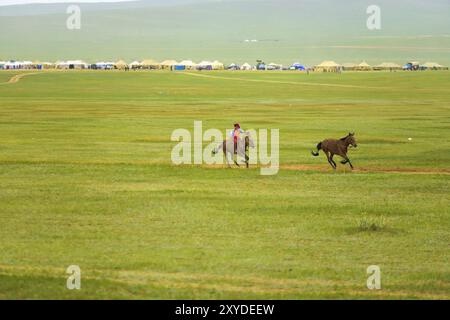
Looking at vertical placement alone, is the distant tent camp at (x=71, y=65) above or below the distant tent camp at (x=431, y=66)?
above

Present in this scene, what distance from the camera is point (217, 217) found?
2212cm

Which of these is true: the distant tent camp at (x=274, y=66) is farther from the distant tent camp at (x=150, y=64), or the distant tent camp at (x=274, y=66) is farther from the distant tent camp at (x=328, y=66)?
the distant tent camp at (x=150, y=64)

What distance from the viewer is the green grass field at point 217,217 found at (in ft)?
51.6

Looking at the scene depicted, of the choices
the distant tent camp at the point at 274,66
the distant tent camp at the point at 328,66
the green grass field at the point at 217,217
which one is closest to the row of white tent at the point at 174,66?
the distant tent camp at the point at 328,66

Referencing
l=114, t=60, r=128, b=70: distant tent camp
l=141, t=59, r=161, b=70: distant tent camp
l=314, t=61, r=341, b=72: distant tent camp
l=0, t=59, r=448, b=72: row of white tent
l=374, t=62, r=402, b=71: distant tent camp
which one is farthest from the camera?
l=141, t=59, r=161, b=70: distant tent camp

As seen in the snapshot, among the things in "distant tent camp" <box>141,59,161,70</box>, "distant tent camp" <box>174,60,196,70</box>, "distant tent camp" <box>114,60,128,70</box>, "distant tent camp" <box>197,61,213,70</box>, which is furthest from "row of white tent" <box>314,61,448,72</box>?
"distant tent camp" <box>114,60,128,70</box>

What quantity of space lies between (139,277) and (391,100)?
230 ft

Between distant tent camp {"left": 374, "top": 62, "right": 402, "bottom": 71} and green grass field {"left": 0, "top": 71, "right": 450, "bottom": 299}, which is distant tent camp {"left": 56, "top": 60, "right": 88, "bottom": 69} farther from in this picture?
green grass field {"left": 0, "top": 71, "right": 450, "bottom": 299}

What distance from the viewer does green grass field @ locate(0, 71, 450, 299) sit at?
15.7m

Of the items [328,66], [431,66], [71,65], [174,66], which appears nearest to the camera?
[328,66]

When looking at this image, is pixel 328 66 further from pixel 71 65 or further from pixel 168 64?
pixel 71 65

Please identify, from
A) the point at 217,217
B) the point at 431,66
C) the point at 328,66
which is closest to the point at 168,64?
the point at 328,66
